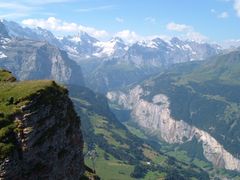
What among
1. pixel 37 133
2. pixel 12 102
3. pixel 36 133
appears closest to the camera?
pixel 36 133

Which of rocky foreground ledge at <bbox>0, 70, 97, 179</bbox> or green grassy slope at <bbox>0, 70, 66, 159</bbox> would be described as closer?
green grassy slope at <bbox>0, 70, 66, 159</bbox>

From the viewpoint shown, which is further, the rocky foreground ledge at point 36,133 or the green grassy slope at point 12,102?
the rocky foreground ledge at point 36,133

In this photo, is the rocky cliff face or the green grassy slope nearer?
the green grassy slope

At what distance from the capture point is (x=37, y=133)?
9706 centimetres

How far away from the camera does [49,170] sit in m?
101

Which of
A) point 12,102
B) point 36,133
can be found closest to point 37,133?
point 36,133

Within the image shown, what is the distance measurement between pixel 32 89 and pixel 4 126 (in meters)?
10.9

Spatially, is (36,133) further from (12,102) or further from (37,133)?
(12,102)

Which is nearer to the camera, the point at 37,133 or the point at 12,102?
the point at 37,133

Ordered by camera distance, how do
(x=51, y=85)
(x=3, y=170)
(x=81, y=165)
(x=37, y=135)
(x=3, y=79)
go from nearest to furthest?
(x=3, y=170) → (x=37, y=135) → (x=51, y=85) → (x=81, y=165) → (x=3, y=79)

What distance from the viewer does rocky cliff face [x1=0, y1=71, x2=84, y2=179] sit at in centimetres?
9225

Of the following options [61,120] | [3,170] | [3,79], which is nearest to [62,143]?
[61,120]

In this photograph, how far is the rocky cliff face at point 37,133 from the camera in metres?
92.2

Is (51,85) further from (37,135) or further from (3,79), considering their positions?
(3,79)
